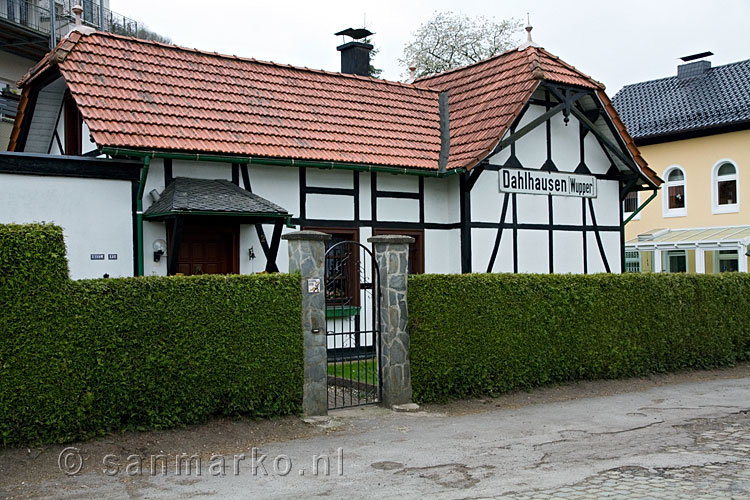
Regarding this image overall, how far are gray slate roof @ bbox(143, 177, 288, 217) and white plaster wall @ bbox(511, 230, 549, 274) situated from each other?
19.5 feet

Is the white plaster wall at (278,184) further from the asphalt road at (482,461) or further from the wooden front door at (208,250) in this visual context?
the asphalt road at (482,461)

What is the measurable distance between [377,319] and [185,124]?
520 centimetres

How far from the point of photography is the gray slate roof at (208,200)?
12479 mm

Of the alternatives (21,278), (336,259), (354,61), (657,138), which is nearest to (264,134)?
(336,259)

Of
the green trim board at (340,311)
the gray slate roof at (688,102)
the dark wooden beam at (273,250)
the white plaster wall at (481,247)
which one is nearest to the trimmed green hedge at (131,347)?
the dark wooden beam at (273,250)

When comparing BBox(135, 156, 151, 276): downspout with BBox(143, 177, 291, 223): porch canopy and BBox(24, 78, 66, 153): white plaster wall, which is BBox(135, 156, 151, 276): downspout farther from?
BBox(24, 78, 66, 153): white plaster wall

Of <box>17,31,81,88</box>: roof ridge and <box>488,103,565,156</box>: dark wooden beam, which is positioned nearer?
<box>17,31,81,88</box>: roof ridge

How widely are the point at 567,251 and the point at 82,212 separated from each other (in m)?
10.4

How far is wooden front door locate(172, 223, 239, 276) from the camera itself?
13.8m

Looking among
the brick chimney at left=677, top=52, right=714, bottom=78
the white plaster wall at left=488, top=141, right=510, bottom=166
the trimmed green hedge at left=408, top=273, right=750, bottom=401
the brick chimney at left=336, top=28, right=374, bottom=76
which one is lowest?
the trimmed green hedge at left=408, top=273, right=750, bottom=401

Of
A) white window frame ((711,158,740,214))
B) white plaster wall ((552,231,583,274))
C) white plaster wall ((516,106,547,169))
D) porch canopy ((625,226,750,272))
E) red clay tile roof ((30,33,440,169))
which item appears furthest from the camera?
white window frame ((711,158,740,214))

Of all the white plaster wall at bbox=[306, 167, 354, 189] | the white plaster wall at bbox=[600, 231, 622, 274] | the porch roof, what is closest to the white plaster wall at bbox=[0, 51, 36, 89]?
the white plaster wall at bbox=[306, 167, 354, 189]

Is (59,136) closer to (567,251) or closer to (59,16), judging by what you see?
(567,251)

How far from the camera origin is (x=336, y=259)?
51.0ft
